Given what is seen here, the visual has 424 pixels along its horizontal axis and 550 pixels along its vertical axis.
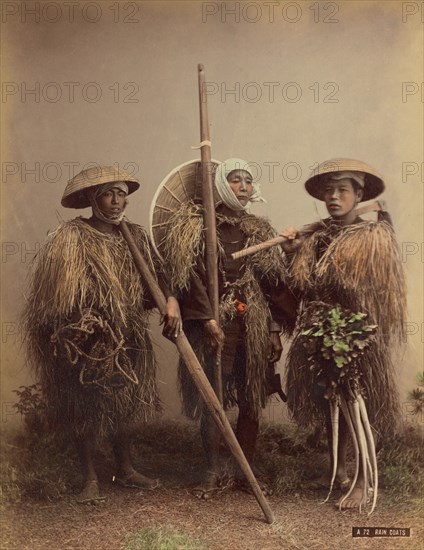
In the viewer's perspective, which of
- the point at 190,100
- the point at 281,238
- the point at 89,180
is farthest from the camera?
the point at 190,100

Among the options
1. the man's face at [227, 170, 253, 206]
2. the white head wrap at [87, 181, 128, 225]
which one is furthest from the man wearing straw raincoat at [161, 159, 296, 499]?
the white head wrap at [87, 181, 128, 225]

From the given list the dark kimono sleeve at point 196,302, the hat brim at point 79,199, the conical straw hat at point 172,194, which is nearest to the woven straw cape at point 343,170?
the conical straw hat at point 172,194

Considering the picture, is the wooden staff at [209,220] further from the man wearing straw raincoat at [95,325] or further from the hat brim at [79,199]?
the hat brim at [79,199]

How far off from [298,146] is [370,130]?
37cm

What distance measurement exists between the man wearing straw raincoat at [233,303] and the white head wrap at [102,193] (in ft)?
0.83

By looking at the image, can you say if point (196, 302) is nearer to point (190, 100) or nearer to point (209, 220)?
point (209, 220)

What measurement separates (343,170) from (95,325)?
135 centimetres

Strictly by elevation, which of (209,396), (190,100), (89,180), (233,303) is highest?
(190,100)

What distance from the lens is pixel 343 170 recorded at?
10.4ft

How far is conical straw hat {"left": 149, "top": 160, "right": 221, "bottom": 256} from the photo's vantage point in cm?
320

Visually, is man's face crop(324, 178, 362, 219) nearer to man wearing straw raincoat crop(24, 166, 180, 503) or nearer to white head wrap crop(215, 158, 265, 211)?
white head wrap crop(215, 158, 265, 211)
